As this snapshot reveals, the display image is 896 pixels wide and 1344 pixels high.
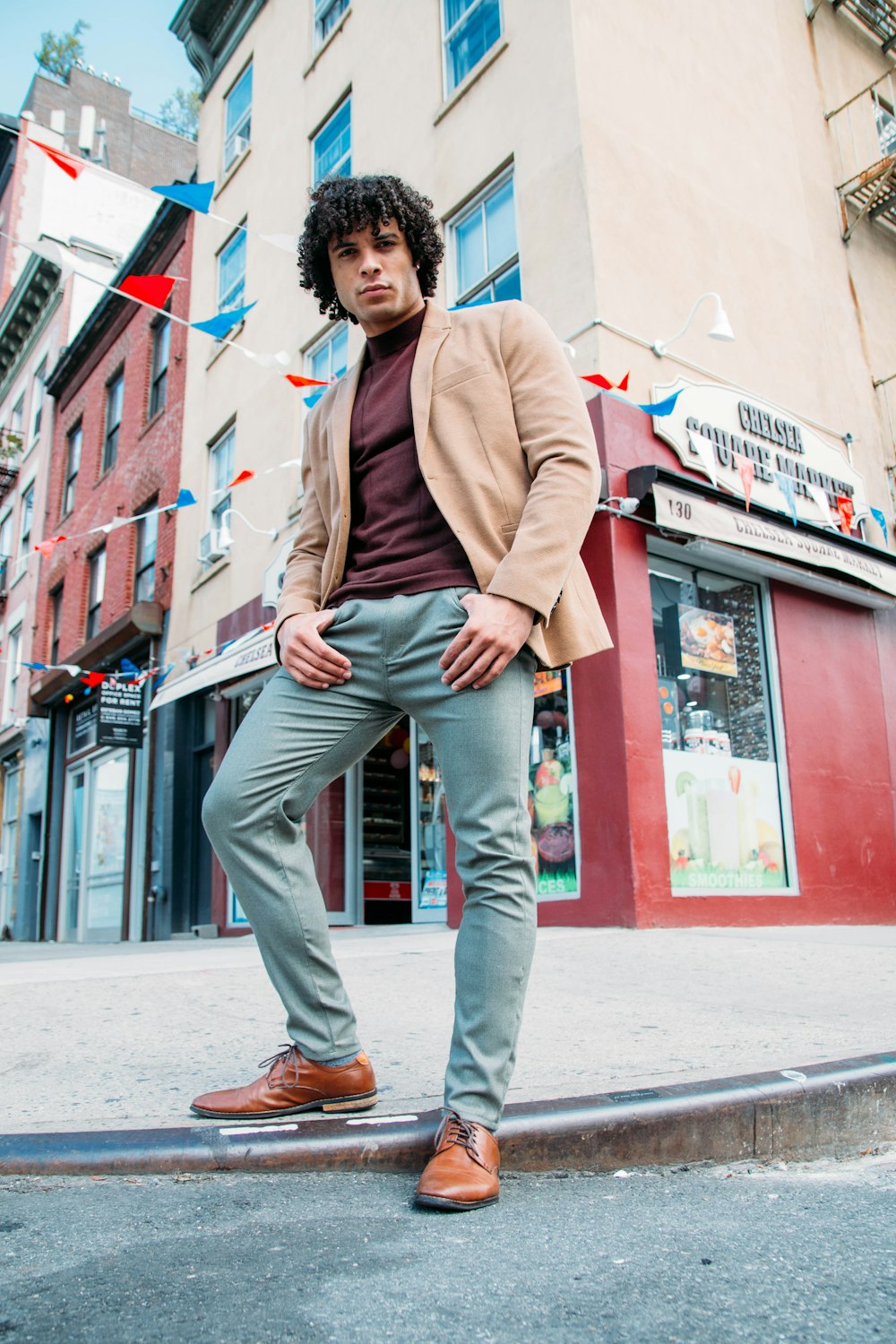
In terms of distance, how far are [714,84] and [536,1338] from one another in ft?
36.0

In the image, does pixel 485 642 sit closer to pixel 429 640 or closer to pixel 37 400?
pixel 429 640

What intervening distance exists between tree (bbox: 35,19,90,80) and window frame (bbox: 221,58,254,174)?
17934 mm

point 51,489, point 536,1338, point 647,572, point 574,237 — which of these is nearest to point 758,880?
point 647,572

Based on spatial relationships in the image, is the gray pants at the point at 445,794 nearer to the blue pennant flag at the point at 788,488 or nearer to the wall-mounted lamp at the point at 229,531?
the blue pennant flag at the point at 788,488

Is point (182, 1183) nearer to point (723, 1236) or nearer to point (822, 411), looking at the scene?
point (723, 1236)

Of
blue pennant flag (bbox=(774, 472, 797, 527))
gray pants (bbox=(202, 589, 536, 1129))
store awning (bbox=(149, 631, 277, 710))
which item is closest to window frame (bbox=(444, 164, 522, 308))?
blue pennant flag (bbox=(774, 472, 797, 527))

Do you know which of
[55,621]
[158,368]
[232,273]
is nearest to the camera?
[232,273]

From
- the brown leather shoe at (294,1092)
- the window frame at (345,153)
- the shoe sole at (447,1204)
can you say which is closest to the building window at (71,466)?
the window frame at (345,153)

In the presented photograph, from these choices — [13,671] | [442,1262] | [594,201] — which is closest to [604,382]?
[594,201]

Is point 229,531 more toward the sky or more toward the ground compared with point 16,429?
more toward the ground

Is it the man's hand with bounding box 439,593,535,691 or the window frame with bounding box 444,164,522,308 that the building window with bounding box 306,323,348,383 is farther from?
the man's hand with bounding box 439,593,535,691

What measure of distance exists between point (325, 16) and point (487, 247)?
591cm

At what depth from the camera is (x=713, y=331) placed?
24.9ft

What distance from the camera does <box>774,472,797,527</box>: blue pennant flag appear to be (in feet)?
28.8
